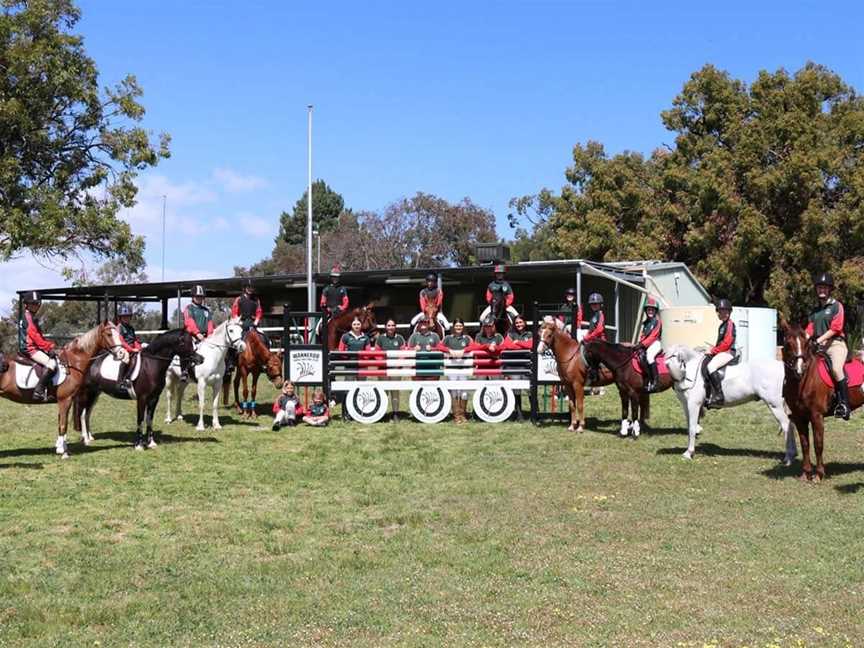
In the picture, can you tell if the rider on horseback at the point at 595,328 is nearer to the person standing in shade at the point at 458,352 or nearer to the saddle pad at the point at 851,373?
the person standing in shade at the point at 458,352

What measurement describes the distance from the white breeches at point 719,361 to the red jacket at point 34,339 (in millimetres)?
9797

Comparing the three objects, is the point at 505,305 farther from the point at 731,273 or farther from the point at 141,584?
the point at 731,273

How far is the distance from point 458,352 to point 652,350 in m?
4.03

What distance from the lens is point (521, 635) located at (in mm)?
6301

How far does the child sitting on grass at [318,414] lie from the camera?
59.5 feet

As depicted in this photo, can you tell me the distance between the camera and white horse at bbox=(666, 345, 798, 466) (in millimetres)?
13344

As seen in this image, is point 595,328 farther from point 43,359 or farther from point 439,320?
point 43,359

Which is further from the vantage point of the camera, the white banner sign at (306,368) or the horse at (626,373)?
the white banner sign at (306,368)

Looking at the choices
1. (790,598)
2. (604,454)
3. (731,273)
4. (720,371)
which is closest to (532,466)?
(604,454)

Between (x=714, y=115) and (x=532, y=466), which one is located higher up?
(x=714, y=115)

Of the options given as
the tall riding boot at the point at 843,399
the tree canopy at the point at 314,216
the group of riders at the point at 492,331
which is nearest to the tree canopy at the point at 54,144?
the group of riders at the point at 492,331

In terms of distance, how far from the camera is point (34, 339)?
14.4 meters

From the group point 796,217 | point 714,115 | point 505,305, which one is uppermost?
point 714,115

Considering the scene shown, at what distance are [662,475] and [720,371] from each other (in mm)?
2207
